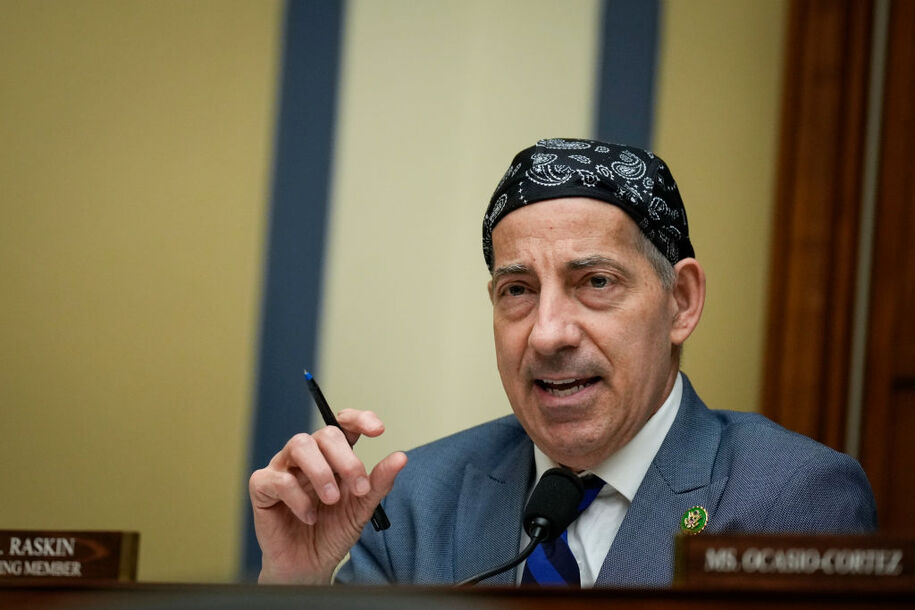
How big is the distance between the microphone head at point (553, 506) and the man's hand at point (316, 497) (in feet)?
0.69

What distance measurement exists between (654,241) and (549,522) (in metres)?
0.59

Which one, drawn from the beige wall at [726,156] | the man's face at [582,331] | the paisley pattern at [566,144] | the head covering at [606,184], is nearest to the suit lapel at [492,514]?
the man's face at [582,331]

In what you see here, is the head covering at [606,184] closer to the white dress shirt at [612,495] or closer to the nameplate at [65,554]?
the white dress shirt at [612,495]

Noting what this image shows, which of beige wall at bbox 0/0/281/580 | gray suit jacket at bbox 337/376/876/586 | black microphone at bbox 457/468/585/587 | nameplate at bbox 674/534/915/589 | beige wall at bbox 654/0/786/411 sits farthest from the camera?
beige wall at bbox 0/0/281/580

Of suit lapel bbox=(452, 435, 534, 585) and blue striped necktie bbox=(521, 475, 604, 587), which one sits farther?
suit lapel bbox=(452, 435, 534, 585)

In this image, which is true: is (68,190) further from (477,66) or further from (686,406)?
(686,406)

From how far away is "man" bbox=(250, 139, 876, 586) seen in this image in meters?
1.54

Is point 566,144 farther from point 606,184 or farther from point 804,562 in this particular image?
point 804,562

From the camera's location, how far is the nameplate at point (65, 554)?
1068 millimetres

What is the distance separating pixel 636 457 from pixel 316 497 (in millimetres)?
563

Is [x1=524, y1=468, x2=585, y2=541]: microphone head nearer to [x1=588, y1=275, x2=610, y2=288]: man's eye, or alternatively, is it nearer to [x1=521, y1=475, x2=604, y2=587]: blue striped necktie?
[x1=521, y1=475, x2=604, y2=587]: blue striped necktie

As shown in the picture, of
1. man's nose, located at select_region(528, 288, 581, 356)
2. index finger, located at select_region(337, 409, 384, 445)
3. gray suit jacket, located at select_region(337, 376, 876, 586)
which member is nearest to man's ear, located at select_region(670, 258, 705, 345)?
gray suit jacket, located at select_region(337, 376, 876, 586)

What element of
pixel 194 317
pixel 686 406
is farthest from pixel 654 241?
pixel 194 317

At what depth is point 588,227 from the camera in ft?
5.54
